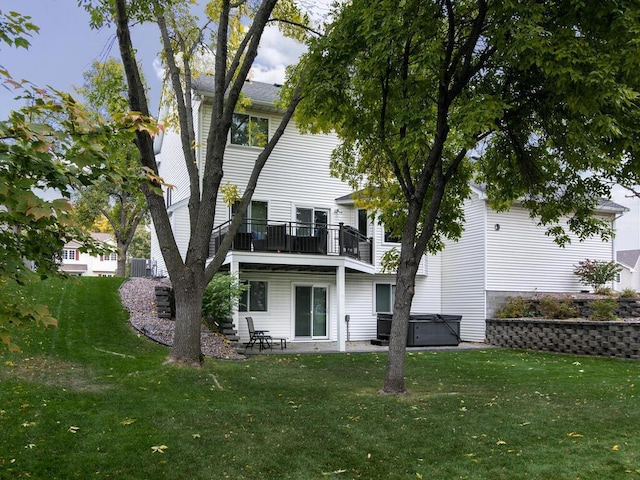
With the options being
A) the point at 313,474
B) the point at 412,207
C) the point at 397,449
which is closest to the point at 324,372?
the point at 412,207

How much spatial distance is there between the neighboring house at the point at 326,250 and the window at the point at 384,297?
40 mm

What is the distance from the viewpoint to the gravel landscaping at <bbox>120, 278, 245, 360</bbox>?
40.7 ft

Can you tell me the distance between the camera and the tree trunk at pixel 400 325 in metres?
8.41

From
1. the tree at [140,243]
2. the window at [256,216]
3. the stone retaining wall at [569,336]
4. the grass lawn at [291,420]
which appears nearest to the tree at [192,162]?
the grass lawn at [291,420]

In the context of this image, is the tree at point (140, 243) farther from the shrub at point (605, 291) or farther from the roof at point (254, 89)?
the shrub at point (605, 291)

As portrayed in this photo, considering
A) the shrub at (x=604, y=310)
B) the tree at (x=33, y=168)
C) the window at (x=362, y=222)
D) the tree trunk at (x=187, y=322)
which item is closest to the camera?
the tree at (x=33, y=168)

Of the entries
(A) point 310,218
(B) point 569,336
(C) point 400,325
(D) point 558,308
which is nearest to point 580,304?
(D) point 558,308

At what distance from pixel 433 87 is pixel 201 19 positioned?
673 cm

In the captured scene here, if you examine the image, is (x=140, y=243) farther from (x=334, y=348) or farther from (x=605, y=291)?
(x=605, y=291)

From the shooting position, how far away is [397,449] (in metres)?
5.61

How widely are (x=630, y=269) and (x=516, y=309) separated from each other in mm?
33187

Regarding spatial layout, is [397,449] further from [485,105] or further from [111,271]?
[111,271]

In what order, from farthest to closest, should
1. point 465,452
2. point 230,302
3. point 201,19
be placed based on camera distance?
1. point 230,302
2. point 201,19
3. point 465,452

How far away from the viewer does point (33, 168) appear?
2.58m
